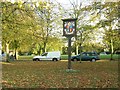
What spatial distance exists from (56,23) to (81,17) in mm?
2809

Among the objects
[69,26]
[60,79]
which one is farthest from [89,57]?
[60,79]

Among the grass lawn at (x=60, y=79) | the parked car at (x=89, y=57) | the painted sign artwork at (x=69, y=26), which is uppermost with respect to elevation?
the painted sign artwork at (x=69, y=26)

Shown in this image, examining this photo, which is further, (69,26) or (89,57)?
(89,57)

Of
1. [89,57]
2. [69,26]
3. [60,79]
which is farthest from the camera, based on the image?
[89,57]

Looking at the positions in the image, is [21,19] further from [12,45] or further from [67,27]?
[12,45]

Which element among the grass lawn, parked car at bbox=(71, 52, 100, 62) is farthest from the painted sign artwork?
parked car at bbox=(71, 52, 100, 62)

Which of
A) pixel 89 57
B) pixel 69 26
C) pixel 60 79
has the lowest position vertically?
pixel 60 79

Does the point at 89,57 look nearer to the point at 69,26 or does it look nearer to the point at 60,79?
the point at 69,26

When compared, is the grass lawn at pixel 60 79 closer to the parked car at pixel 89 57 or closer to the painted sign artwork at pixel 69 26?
the painted sign artwork at pixel 69 26

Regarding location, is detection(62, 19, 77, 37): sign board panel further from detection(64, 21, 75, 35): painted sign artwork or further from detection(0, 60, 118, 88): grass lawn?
detection(0, 60, 118, 88): grass lawn

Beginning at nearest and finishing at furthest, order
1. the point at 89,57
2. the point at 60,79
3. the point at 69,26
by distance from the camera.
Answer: the point at 60,79
the point at 69,26
the point at 89,57

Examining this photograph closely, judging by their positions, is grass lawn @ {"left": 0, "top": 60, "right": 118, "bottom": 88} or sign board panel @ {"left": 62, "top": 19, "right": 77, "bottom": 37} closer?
grass lawn @ {"left": 0, "top": 60, "right": 118, "bottom": 88}

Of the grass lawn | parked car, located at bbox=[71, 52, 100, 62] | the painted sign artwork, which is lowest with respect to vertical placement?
the grass lawn

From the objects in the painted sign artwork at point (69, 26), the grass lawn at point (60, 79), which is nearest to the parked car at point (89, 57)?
the painted sign artwork at point (69, 26)
